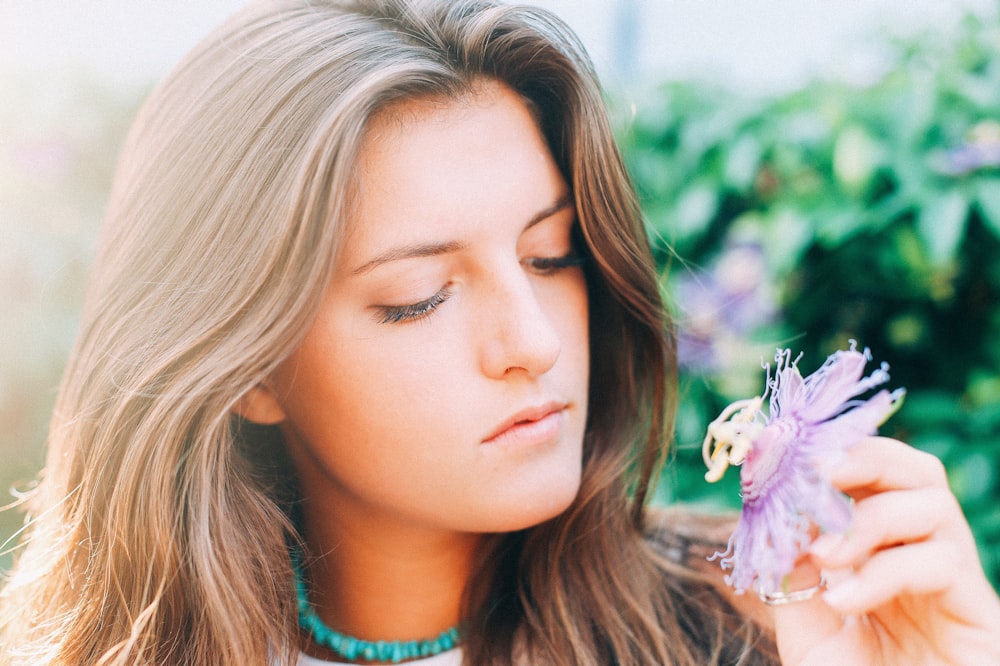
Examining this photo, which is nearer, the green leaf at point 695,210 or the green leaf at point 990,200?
the green leaf at point 990,200

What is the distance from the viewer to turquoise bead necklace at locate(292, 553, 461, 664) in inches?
55.9

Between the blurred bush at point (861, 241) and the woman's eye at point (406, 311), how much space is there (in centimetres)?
55

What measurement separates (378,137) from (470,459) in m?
0.46

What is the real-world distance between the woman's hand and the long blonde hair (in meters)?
0.37

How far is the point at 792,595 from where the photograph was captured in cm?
96

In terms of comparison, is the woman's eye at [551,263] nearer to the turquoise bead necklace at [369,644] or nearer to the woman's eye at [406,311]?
the woman's eye at [406,311]

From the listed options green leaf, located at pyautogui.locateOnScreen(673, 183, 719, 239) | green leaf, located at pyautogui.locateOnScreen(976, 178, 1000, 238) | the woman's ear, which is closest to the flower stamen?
the woman's ear

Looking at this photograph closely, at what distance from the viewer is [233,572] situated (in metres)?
1.28

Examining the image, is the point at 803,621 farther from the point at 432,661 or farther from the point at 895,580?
the point at 432,661

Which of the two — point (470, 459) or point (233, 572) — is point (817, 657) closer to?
point (470, 459)

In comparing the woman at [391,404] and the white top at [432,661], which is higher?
the woman at [391,404]

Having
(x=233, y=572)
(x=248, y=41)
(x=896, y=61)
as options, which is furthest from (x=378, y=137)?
(x=896, y=61)

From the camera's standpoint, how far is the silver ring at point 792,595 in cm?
92

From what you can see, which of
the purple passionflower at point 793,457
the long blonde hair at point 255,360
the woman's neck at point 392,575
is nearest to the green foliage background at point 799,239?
the long blonde hair at point 255,360
